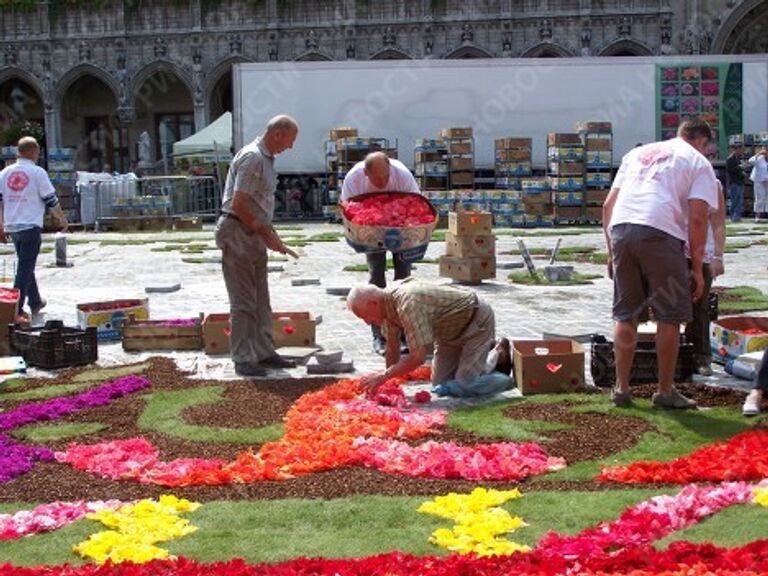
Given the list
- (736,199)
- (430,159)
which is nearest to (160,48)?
(430,159)

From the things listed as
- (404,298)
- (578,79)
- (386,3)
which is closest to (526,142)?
(578,79)

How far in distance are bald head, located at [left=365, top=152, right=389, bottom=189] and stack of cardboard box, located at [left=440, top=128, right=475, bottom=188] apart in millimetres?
19069

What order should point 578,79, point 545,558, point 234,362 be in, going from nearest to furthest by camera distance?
1. point 545,558
2. point 234,362
3. point 578,79

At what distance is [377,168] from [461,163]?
19636mm

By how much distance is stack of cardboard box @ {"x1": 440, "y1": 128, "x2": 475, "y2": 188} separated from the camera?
28.5 m

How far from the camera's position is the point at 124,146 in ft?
147

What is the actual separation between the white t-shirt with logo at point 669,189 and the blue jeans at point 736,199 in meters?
20.5

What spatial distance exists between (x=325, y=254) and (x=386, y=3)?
2346cm

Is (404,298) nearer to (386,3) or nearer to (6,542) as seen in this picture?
(6,542)

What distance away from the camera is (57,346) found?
9008mm

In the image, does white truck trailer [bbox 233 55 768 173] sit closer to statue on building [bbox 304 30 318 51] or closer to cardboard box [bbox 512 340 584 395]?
statue on building [bbox 304 30 318 51]

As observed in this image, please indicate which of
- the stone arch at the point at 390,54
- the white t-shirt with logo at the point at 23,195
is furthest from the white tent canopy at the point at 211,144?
the white t-shirt with logo at the point at 23,195

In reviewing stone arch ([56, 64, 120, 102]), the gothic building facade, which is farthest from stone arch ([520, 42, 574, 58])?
stone arch ([56, 64, 120, 102])

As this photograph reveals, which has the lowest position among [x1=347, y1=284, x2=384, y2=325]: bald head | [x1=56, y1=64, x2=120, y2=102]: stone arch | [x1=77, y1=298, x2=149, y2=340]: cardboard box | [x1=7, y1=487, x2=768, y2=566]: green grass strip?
[x1=7, y1=487, x2=768, y2=566]: green grass strip
